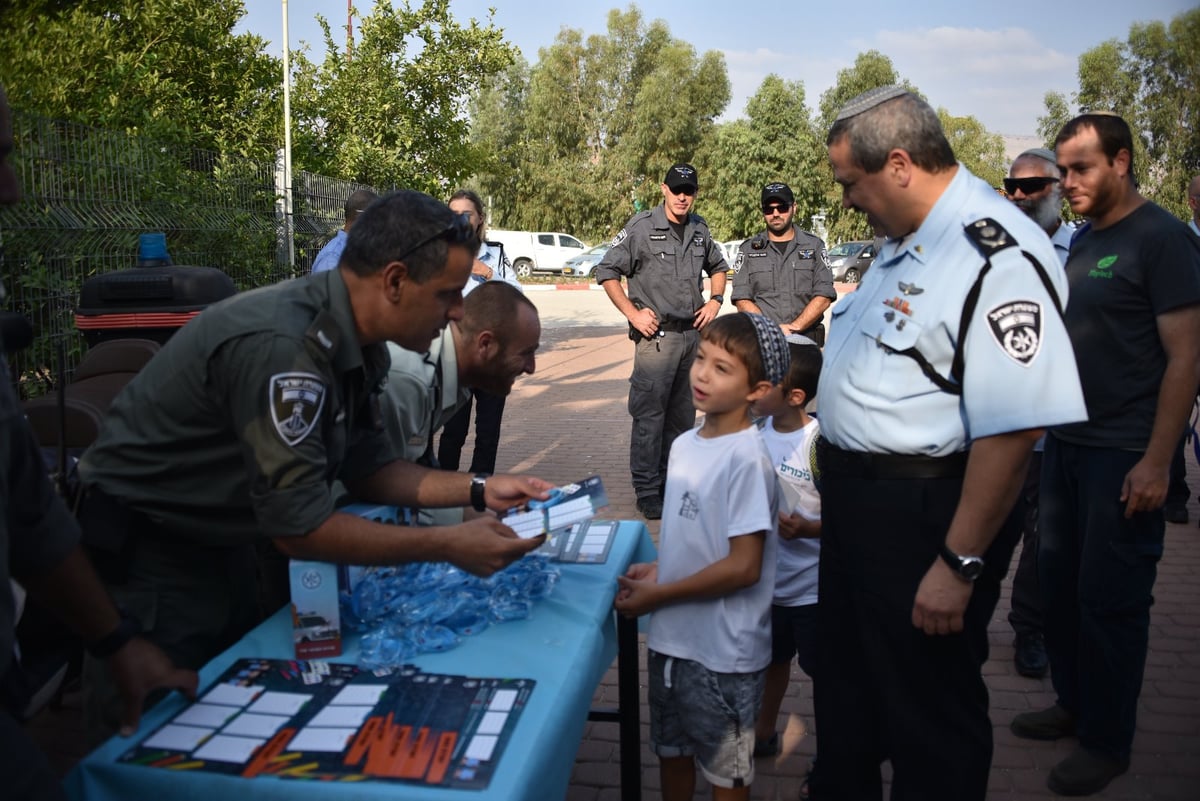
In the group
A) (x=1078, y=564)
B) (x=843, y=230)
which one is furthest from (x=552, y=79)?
(x=1078, y=564)

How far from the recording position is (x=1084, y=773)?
3.13m

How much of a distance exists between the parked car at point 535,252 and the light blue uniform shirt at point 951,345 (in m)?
33.0

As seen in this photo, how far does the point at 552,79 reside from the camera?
147 ft

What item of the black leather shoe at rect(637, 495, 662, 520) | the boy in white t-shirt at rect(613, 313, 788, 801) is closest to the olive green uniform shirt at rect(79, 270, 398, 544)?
the boy in white t-shirt at rect(613, 313, 788, 801)

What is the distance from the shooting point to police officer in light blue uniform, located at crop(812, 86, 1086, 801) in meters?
2.04

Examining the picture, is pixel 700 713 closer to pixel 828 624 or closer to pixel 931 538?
pixel 828 624

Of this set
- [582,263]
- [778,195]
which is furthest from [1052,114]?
[778,195]

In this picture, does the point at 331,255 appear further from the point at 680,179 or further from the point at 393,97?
the point at 393,97

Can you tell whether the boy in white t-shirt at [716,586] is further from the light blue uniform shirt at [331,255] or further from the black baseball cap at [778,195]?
the black baseball cap at [778,195]

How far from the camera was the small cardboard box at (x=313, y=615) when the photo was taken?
2.03 meters

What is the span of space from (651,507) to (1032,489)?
265 centimetres

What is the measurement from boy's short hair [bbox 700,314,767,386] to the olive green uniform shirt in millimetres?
1005

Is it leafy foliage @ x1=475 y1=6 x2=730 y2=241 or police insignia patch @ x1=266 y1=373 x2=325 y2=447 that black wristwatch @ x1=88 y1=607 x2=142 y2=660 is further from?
leafy foliage @ x1=475 y1=6 x2=730 y2=241

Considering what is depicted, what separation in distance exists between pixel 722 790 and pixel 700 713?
8.9 inches
